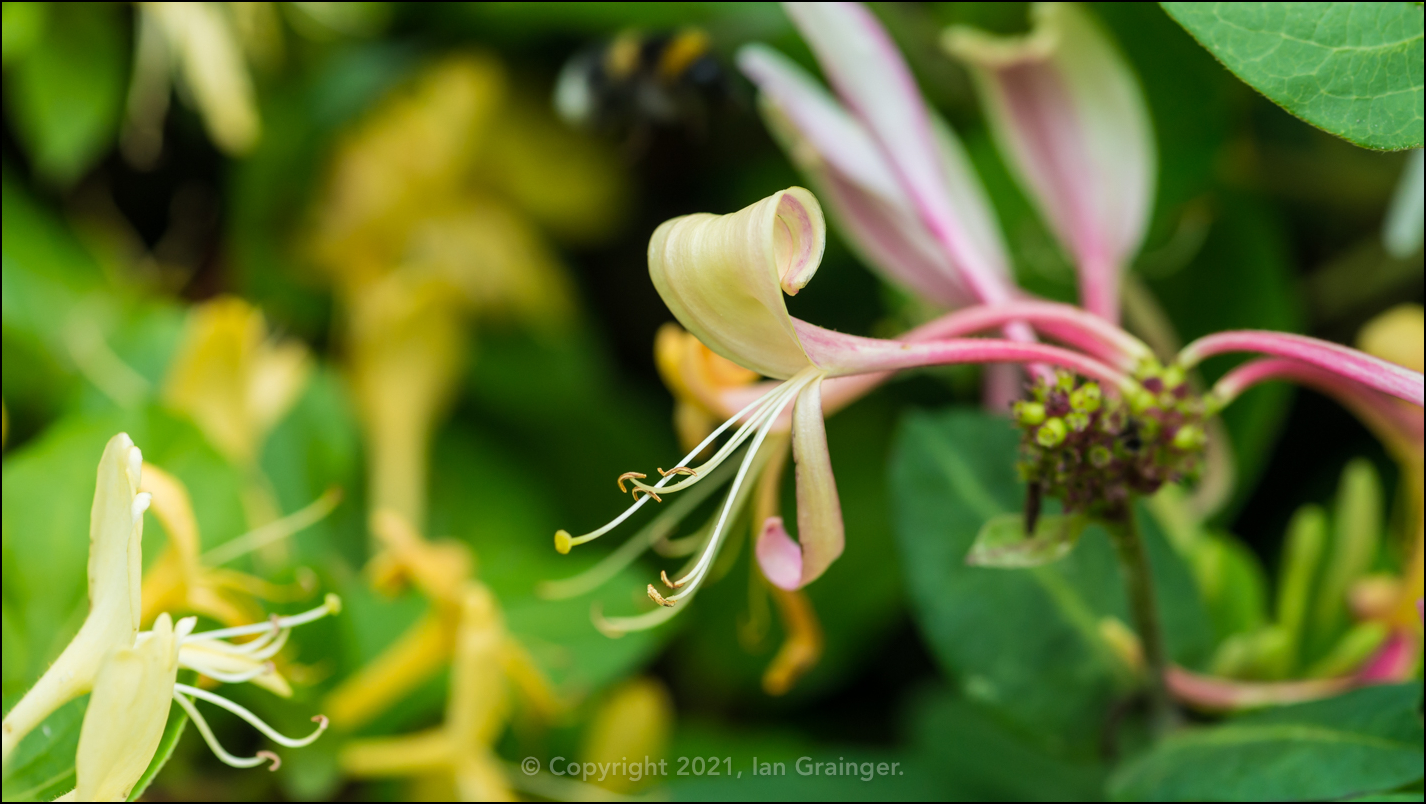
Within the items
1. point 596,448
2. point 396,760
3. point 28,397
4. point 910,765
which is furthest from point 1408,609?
point 28,397

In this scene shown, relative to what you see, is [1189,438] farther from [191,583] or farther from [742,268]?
[191,583]

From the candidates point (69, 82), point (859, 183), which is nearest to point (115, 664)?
point (859, 183)

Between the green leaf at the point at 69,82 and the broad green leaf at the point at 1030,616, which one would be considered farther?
the green leaf at the point at 69,82

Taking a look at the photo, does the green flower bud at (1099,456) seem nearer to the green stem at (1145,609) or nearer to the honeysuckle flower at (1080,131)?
the green stem at (1145,609)

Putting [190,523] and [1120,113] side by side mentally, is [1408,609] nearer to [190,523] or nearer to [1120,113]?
[1120,113]

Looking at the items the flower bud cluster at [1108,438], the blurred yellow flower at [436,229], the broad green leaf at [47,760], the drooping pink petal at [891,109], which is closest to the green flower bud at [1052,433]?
the flower bud cluster at [1108,438]

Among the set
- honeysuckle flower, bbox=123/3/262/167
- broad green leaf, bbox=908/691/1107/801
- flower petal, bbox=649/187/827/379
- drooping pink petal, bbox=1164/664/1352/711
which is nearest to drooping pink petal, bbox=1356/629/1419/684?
drooping pink petal, bbox=1164/664/1352/711
